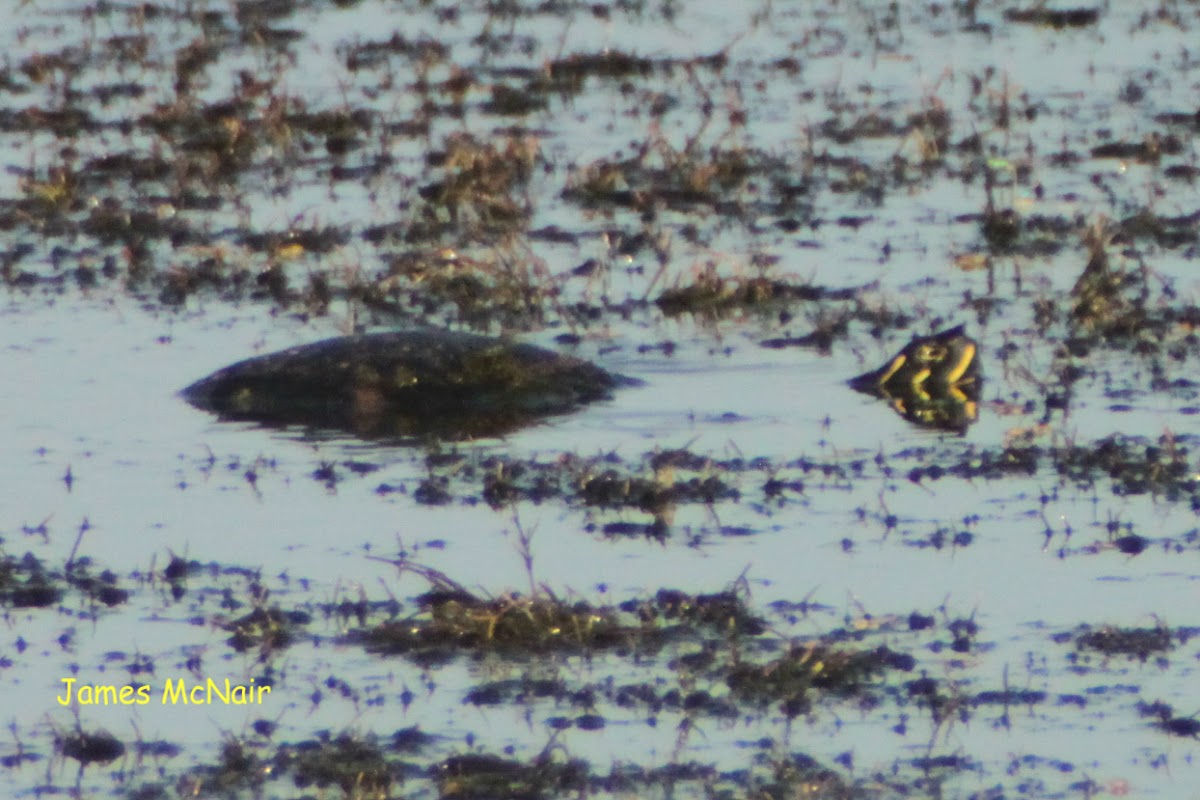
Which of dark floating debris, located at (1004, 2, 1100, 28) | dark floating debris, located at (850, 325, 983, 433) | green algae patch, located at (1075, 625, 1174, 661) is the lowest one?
green algae patch, located at (1075, 625, 1174, 661)

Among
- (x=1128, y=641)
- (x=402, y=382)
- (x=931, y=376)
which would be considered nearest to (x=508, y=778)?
(x=1128, y=641)

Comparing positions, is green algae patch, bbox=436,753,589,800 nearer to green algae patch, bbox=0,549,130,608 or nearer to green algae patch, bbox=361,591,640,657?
green algae patch, bbox=361,591,640,657

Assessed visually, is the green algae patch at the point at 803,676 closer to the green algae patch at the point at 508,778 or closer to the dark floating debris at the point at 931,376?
the green algae patch at the point at 508,778

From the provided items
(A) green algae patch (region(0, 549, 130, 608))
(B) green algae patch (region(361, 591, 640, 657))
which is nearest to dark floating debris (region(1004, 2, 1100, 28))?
(A) green algae patch (region(0, 549, 130, 608))

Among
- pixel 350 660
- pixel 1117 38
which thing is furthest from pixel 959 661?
pixel 1117 38

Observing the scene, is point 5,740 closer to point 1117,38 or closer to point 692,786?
point 692,786

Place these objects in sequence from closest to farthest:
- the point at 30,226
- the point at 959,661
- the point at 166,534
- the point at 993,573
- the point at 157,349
Result: the point at 959,661, the point at 993,573, the point at 166,534, the point at 157,349, the point at 30,226

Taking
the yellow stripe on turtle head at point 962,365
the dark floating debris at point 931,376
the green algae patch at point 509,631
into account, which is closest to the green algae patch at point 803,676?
the green algae patch at point 509,631
